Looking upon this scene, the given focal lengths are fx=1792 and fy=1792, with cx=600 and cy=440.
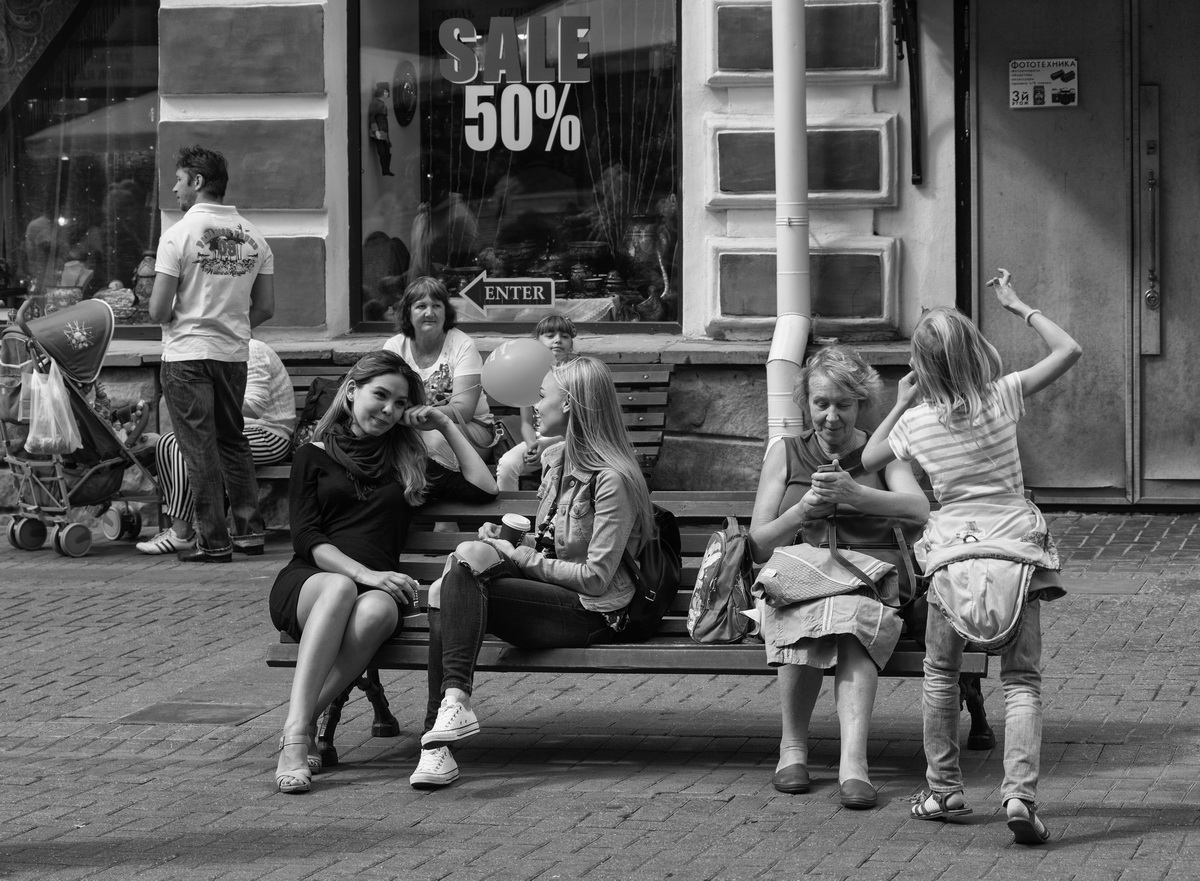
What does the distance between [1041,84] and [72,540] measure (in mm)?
5691

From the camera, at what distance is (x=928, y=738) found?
4.75m

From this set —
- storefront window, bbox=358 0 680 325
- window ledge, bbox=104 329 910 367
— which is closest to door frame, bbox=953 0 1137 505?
window ledge, bbox=104 329 910 367

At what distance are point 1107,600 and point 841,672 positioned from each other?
3.00 meters

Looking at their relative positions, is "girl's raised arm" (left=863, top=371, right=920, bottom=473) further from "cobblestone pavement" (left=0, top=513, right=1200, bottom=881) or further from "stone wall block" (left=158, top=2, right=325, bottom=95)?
"stone wall block" (left=158, top=2, right=325, bottom=95)

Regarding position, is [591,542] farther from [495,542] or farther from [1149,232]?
[1149,232]

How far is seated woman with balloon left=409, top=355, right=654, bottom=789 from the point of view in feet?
17.3

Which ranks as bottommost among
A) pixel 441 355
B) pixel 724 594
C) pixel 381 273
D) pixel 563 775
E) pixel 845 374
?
pixel 563 775

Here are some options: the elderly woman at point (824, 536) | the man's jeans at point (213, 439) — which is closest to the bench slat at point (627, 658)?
the elderly woman at point (824, 536)

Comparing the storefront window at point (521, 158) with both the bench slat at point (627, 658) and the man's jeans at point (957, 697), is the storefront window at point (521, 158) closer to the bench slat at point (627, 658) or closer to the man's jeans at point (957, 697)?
the bench slat at point (627, 658)

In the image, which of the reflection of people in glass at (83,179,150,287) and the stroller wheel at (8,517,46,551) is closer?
the stroller wheel at (8,517,46,551)

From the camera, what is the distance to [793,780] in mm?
5031

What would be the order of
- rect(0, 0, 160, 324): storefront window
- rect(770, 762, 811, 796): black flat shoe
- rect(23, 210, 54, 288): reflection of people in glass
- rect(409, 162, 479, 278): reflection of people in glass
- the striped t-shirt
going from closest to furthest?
the striped t-shirt → rect(770, 762, 811, 796): black flat shoe → rect(409, 162, 479, 278): reflection of people in glass → rect(0, 0, 160, 324): storefront window → rect(23, 210, 54, 288): reflection of people in glass

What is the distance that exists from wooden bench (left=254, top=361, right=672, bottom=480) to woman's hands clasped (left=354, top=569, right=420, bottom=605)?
12.9 feet

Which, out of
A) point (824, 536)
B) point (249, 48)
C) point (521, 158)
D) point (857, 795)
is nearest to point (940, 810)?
point (857, 795)
